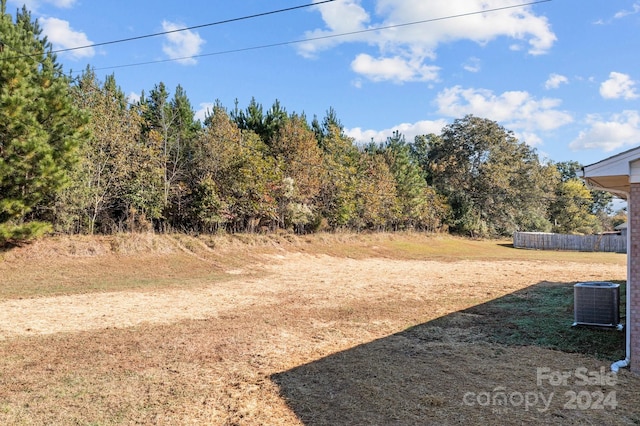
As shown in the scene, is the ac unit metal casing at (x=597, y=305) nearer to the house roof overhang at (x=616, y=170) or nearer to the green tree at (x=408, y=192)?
the house roof overhang at (x=616, y=170)

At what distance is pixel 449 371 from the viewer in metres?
4.39

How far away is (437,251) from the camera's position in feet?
84.7

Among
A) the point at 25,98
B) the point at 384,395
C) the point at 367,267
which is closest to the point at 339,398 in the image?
the point at 384,395

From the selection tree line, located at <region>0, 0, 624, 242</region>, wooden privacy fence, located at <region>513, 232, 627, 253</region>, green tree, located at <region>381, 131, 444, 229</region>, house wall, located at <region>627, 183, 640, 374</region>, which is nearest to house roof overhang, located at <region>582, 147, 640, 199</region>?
house wall, located at <region>627, 183, 640, 374</region>

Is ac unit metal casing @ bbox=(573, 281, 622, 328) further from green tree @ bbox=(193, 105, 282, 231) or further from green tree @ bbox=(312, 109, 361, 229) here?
green tree @ bbox=(312, 109, 361, 229)

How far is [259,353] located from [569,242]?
32.9 m

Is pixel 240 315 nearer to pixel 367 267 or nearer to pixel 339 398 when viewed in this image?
pixel 339 398

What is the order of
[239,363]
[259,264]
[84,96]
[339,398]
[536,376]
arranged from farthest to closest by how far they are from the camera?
[259,264]
[84,96]
[239,363]
[536,376]
[339,398]

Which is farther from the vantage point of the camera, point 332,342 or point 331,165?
point 331,165

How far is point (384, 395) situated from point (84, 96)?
16293 millimetres

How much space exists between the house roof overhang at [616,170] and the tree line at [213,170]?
168 cm

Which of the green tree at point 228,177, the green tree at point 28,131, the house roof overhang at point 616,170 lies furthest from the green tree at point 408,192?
the house roof overhang at point 616,170

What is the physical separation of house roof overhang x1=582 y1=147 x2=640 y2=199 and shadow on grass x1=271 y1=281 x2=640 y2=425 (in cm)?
212

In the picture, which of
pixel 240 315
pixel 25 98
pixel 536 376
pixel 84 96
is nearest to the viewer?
pixel 536 376
